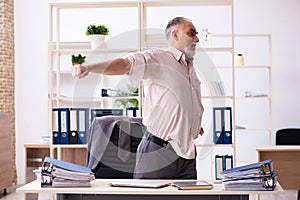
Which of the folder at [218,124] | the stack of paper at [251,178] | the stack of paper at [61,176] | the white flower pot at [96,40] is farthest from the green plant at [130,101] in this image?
the stack of paper at [251,178]

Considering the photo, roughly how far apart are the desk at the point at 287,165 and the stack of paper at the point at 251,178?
2.96 m

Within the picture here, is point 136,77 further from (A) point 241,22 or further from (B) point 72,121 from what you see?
(A) point 241,22

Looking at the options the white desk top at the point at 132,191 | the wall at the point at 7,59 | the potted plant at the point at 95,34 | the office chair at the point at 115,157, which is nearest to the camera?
the white desk top at the point at 132,191

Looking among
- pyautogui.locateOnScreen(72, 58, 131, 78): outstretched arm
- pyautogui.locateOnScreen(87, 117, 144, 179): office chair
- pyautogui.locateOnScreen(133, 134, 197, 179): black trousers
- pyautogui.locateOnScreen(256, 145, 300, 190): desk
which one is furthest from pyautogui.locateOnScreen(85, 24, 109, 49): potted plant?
pyautogui.locateOnScreen(72, 58, 131, 78): outstretched arm

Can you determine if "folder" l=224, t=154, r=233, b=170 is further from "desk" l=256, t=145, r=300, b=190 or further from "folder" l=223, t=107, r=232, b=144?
"desk" l=256, t=145, r=300, b=190

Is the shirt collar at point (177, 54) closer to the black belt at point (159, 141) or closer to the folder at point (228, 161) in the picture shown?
the black belt at point (159, 141)

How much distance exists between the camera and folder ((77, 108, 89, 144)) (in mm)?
4559

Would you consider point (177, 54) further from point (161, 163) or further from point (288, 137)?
point (288, 137)

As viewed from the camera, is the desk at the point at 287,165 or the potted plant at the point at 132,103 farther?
the desk at the point at 287,165

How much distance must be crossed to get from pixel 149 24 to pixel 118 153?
343cm

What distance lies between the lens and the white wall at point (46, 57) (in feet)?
23.5

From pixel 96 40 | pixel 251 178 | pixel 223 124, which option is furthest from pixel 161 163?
pixel 96 40

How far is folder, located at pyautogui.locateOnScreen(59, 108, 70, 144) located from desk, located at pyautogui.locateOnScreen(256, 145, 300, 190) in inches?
77.4

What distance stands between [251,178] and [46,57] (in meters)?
5.43
